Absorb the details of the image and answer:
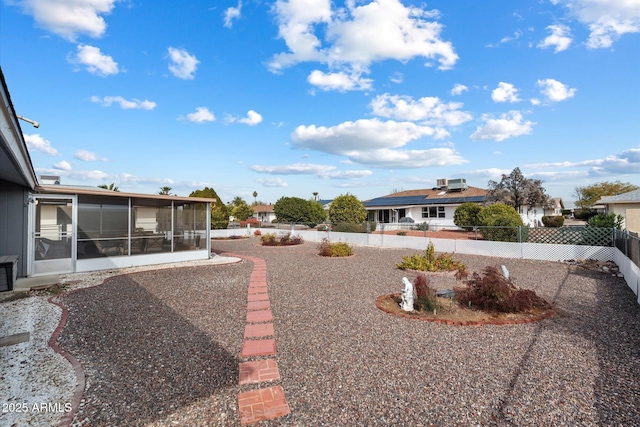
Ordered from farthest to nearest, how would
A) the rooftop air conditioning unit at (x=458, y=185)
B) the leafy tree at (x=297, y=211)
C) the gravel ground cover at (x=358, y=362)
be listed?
the leafy tree at (x=297, y=211) < the rooftop air conditioning unit at (x=458, y=185) < the gravel ground cover at (x=358, y=362)

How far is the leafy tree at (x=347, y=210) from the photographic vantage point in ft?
70.6

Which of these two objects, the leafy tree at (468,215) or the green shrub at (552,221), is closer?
the leafy tree at (468,215)

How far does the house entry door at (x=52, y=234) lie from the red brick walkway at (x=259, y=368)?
6.93 metres

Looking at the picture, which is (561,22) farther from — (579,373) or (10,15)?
(10,15)

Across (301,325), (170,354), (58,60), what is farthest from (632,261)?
(58,60)

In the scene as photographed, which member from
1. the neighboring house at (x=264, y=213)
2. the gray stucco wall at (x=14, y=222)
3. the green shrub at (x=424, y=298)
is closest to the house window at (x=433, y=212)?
the green shrub at (x=424, y=298)

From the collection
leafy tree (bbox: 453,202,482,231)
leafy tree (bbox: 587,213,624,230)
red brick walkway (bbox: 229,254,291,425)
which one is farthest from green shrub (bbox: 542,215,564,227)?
red brick walkway (bbox: 229,254,291,425)

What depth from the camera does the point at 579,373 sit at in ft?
10.7

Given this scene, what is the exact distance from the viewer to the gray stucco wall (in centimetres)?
808

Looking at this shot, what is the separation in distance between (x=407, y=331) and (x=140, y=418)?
11.6 feet

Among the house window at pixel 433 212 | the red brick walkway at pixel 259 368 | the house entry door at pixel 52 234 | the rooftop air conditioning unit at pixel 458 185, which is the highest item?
the rooftop air conditioning unit at pixel 458 185

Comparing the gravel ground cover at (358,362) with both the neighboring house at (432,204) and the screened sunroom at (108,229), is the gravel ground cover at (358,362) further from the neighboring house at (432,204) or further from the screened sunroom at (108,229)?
the neighboring house at (432,204)

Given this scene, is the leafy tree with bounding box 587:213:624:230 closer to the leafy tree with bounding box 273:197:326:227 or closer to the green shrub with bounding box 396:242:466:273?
the green shrub with bounding box 396:242:466:273

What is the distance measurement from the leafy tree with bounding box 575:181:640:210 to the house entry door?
172 feet
